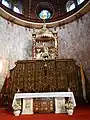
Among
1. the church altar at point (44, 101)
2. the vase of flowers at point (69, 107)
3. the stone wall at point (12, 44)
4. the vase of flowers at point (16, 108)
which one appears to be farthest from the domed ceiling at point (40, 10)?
the vase of flowers at point (69, 107)

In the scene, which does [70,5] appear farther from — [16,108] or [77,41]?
[16,108]

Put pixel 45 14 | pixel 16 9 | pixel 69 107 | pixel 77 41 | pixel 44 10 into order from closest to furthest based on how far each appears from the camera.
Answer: pixel 69 107 < pixel 77 41 < pixel 16 9 < pixel 45 14 < pixel 44 10

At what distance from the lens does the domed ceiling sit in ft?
40.5

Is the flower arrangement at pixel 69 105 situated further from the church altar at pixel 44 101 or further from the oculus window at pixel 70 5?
the oculus window at pixel 70 5

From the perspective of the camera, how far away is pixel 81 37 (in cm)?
Answer: 1141

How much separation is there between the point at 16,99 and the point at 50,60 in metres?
3.38

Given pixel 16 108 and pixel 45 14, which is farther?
pixel 45 14

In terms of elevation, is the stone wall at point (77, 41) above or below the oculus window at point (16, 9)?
below

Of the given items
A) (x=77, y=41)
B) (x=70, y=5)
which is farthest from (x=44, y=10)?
(x=77, y=41)

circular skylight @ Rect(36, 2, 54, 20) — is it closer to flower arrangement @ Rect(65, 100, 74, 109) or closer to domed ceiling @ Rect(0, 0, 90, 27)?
domed ceiling @ Rect(0, 0, 90, 27)

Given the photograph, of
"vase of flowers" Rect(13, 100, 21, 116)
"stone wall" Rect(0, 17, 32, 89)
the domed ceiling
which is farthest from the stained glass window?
"vase of flowers" Rect(13, 100, 21, 116)

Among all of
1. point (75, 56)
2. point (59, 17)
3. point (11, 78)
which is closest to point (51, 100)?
point (11, 78)

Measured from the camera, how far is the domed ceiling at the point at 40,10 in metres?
12.3

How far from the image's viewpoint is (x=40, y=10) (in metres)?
14.5
